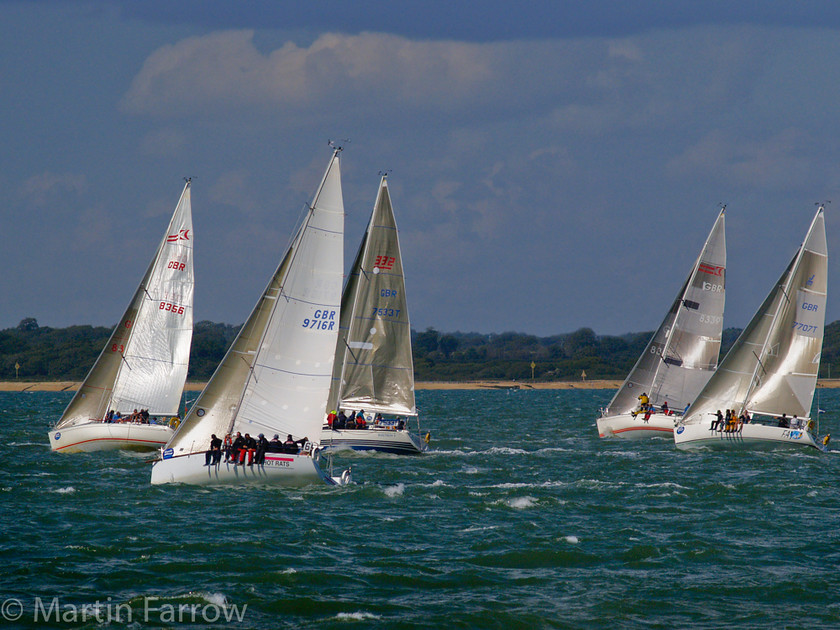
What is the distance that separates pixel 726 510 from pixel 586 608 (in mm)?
12946

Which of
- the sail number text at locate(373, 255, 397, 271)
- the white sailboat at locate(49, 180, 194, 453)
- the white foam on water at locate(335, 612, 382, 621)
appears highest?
the sail number text at locate(373, 255, 397, 271)

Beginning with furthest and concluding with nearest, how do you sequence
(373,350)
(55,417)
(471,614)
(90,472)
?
1. (55,417)
2. (373,350)
3. (90,472)
4. (471,614)

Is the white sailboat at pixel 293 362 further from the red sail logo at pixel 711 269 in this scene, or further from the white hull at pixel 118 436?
the red sail logo at pixel 711 269

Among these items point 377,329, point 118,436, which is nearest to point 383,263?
point 377,329

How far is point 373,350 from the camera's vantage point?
159ft

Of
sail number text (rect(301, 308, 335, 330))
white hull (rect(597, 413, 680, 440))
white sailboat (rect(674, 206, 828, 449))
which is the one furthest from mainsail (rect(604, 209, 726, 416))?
sail number text (rect(301, 308, 335, 330))

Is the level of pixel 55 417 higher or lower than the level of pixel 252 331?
lower

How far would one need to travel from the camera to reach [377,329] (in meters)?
48.5

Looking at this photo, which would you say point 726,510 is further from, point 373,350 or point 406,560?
point 373,350

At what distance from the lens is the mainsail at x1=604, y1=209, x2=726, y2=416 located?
60.8 metres

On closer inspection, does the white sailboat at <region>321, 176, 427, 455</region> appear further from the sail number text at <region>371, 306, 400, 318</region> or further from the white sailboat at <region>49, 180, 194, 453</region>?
the white sailboat at <region>49, 180, 194, 453</region>

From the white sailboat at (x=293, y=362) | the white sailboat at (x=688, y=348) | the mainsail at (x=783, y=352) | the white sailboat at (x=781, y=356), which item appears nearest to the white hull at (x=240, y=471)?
the white sailboat at (x=293, y=362)

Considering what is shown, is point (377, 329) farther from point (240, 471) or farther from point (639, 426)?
point (639, 426)

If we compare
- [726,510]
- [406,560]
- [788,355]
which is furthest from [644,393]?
[406,560]
